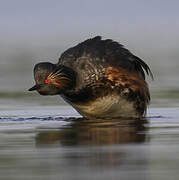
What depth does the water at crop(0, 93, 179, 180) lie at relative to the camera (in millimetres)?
8867

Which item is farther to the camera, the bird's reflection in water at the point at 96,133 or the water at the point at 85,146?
the bird's reflection in water at the point at 96,133

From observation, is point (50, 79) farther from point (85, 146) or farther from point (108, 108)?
point (85, 146)

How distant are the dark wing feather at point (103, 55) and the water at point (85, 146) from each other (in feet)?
2.29

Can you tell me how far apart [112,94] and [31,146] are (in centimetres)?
384

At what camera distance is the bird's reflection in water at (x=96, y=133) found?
11.0 metres

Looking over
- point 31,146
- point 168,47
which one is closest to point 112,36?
point 168,47

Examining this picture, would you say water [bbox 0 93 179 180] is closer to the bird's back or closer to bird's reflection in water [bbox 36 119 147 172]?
bird's reflection in water [bbox 36 119 147 172]

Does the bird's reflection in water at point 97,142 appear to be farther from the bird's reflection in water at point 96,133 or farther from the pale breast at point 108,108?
the pale breast at point 108,108

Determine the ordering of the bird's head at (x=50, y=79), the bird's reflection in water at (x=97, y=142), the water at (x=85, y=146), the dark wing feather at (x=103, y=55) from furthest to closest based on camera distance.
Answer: the dark wing feather at (x=103, y=55) → the bird's head at (x=50, y=79) → the bird's reflection in water at (x=97, y=142) → the water at (x=85, y=146)

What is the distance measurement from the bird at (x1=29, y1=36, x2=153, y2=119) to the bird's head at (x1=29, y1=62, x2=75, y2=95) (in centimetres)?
6

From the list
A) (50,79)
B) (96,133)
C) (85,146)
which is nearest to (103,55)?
(50,79)

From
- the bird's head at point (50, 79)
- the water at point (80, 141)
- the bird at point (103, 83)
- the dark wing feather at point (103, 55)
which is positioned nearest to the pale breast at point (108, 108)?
the bird at point (103, 83)

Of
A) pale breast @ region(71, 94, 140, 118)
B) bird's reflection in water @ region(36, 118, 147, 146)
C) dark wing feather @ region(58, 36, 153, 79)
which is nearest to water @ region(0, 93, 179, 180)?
bird's reflection in water @ region(36, 118, 147, 146)

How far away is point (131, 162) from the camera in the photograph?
932cm
